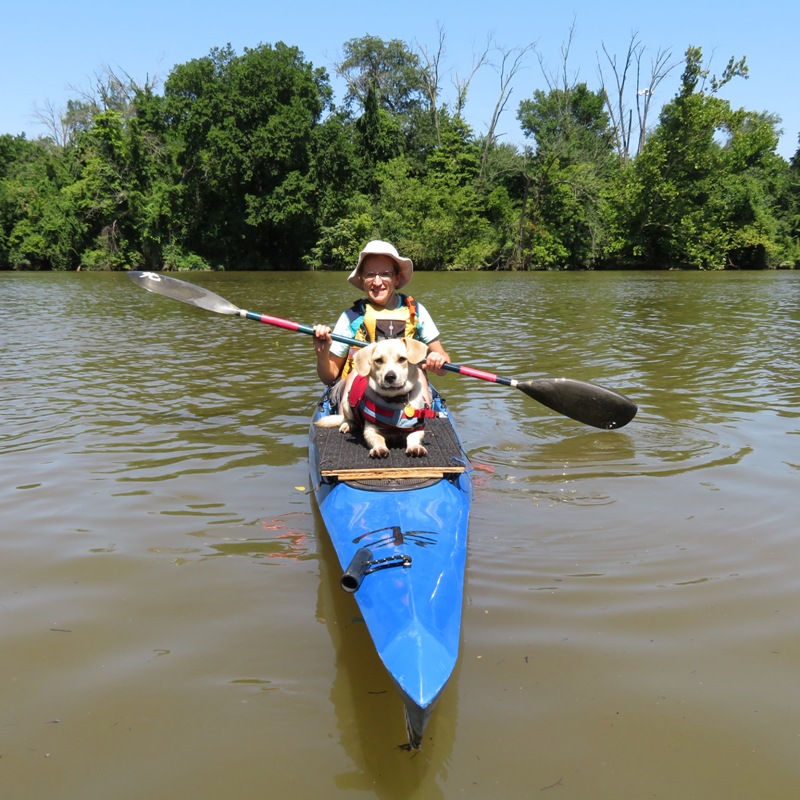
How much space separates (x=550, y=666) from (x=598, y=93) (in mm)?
62850

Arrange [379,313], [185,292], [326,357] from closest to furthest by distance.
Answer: [379,313] → [326,357] → [185,292]

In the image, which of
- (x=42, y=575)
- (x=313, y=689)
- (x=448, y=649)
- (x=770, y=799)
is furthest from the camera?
(x=42, y=575)

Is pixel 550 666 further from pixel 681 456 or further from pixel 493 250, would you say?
pixel 493 250

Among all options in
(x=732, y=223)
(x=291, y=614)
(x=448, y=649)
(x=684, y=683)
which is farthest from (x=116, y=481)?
(x=732, y=223)

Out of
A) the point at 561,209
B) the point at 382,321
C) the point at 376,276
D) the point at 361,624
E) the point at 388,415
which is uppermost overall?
the point at 561,209

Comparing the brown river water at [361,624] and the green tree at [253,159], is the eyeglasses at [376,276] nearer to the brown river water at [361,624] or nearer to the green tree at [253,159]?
the brown river water at [361,624]

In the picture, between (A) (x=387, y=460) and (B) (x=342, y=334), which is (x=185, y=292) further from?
(A) (x=387, y=460)

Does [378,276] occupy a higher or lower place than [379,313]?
higher

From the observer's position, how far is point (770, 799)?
6.83 ft

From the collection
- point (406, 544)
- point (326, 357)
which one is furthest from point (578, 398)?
point (406, 544)

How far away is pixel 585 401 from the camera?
6004mm

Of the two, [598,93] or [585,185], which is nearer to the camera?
[585,185]

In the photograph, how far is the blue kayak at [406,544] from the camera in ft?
7.45

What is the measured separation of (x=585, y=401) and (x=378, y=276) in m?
2.09
